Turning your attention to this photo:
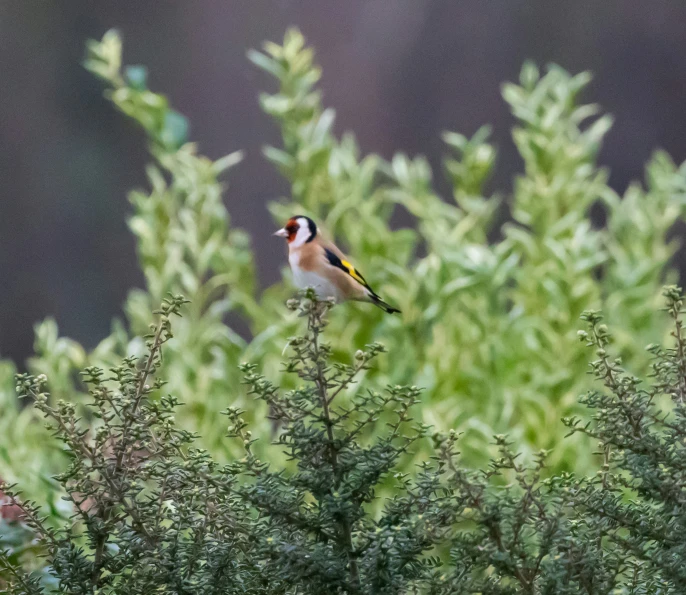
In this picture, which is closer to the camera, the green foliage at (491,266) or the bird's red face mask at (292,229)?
the bird's red face mask at (292,229)

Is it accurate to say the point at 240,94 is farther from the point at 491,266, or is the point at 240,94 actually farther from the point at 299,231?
the point at 299,231

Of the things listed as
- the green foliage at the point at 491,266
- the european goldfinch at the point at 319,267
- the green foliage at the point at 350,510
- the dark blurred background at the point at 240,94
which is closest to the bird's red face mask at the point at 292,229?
the european goldfinch at the point at 319,267

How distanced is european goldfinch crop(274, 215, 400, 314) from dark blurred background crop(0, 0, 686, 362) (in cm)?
152

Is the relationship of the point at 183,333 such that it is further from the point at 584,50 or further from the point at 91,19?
the point at 584,50

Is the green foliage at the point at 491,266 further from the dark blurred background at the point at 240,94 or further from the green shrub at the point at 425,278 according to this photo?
the dark blurred background at the point at 240,94

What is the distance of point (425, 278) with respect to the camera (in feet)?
5.23

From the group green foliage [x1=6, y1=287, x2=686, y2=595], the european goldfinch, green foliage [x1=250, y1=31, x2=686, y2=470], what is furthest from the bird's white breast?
green foliage [x1=250, y1=31, x2=686, y2=470]

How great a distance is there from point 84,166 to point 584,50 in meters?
1.60

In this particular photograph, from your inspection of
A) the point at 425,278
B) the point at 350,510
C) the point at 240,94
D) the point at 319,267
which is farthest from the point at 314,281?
the point at 240,94

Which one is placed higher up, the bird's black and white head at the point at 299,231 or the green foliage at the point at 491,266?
the green foliage at the point at 491,266

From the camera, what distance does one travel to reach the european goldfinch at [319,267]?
0.88m

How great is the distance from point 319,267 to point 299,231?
0.21 ft

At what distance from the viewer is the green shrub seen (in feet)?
5.09

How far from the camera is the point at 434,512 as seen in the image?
0.57 metres
